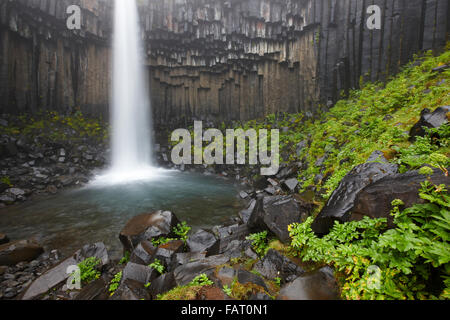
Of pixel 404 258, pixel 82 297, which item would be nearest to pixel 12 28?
pixel 82 297

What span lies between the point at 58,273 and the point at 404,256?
24.3 feet

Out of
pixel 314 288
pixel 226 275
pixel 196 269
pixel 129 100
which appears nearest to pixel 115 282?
pixel 196 269

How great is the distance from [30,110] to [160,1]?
17628 mm

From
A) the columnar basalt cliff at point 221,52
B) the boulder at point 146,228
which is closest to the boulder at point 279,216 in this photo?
the boulder at point 146,228

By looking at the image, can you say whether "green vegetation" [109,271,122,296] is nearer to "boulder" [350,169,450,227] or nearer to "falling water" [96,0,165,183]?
"boulder" [350,169,450,227]

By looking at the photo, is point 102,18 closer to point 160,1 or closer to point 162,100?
point 160,1

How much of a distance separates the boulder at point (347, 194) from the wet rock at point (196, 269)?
2.19 metres

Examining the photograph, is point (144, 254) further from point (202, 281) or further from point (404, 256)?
point (404, 256)

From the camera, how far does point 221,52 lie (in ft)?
76.5

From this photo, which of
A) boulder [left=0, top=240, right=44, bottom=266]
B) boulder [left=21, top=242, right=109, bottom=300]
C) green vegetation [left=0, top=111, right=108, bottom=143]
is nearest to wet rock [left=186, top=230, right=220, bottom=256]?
boulder [left=21, top=242, right=109, bottom=300]

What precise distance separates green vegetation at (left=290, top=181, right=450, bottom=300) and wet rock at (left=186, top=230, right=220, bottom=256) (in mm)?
3139

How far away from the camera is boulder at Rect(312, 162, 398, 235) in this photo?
3.65 meters

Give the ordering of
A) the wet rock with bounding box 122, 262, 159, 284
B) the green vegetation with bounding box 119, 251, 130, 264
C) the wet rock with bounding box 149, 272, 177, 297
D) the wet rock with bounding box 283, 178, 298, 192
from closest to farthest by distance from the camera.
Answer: the wet rock with bounding box 149, 272, 177, 297 < the wet rock with bounding box 122, 262, 159, 284 < the green vegetation with bounding box 119, 251, 130, 264 < the wet rock with bounding box 283, 178, 298, 192
